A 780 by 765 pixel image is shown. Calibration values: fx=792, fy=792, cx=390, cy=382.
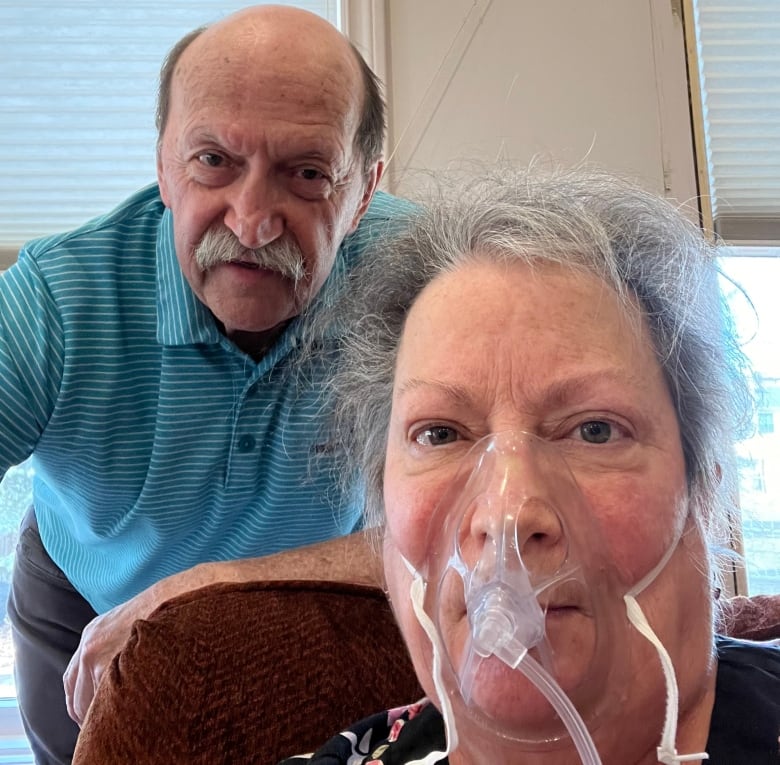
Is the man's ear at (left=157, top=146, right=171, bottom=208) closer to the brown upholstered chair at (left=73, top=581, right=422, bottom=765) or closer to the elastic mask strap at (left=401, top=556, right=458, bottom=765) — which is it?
the brown upholstered chair at (left=73, top=581, right=422, bottom=765)

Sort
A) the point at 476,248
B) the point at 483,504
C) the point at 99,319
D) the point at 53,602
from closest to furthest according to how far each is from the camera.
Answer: the point at 483,504
the point at 476,248
the point at 99,319
the point at 53,602


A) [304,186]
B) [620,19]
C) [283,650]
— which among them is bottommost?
[283,650]

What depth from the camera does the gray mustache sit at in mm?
1412

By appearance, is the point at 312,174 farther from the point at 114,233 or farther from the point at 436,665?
the point at 436,665

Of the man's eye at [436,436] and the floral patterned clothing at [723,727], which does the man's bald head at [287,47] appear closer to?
the man's eye at [436,436]

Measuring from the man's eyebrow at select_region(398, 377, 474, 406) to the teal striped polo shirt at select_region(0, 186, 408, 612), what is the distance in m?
0.49

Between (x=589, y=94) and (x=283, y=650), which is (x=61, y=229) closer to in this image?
(x=589, y=94)

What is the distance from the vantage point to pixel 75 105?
2.61 metres

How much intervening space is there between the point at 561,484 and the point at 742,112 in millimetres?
2371

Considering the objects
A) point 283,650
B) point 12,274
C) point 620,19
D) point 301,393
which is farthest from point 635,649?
point 620,19

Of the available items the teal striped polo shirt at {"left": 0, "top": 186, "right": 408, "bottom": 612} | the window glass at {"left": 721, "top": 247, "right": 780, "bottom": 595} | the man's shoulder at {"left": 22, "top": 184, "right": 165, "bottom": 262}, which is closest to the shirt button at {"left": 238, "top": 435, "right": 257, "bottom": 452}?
the teal striped polo shirt at {"left": 0, "top": 186, "right": 408, "bottom": 612}

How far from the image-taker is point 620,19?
8.80 feet

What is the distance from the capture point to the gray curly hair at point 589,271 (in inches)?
37.5

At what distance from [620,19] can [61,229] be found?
6.56 feet
